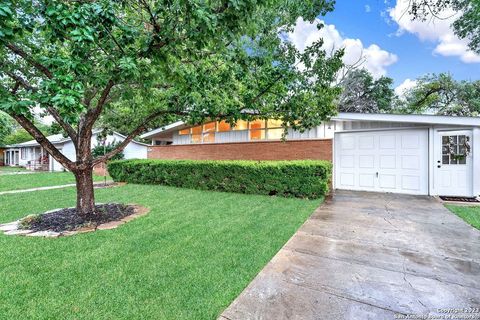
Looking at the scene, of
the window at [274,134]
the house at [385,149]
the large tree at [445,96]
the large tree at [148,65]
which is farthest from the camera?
the large tree at [445,96]

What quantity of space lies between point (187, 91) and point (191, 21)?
2.09m

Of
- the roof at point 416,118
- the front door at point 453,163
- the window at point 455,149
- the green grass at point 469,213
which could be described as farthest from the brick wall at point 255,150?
the green grass at point 469,213

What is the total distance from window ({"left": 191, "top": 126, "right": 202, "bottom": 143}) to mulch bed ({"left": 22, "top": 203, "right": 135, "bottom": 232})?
21.9 ft

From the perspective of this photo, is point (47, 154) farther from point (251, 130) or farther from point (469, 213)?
point (469, 213)

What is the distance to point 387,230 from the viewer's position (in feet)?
15.0

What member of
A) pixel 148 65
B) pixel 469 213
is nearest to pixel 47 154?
pixel 148 65

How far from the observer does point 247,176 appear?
8.09 m

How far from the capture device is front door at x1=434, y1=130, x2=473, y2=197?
7.35 meters

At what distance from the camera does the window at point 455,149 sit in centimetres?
738

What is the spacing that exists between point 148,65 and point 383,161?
329 inches

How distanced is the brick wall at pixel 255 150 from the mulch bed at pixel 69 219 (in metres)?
5.81

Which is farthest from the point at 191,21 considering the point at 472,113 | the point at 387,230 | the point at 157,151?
the point at 472,113

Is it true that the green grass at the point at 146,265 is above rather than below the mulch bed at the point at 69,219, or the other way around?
below

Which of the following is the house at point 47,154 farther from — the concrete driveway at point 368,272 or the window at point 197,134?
the concrete driveway at point 368,272
